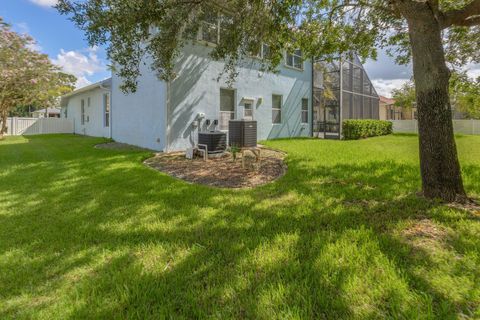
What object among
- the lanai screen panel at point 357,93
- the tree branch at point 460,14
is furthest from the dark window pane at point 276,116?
the tree branch at point 460,14

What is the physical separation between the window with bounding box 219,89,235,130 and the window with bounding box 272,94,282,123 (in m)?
3.01

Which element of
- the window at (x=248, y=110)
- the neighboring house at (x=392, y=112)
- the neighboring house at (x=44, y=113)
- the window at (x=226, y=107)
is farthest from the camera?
the neighboring house at (x=392, y=112)

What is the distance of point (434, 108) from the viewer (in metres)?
4.12

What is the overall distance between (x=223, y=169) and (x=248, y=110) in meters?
5.69

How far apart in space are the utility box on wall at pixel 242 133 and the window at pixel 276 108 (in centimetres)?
491

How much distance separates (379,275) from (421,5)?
14.2 ft

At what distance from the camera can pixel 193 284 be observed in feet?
7.52

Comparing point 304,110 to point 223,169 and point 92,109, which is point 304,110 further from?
point 92,109

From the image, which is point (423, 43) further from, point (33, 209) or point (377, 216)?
point (33, 209)

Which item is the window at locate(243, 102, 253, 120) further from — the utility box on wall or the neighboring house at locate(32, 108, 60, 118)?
the neighboring house at locate(32, 108, 60, 118)

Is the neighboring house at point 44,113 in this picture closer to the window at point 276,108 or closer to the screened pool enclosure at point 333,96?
the window at point 276,108

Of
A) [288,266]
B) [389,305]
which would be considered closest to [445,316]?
[389,305]

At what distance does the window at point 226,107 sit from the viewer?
11062 mm

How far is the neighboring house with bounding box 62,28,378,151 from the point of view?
9.48 m
